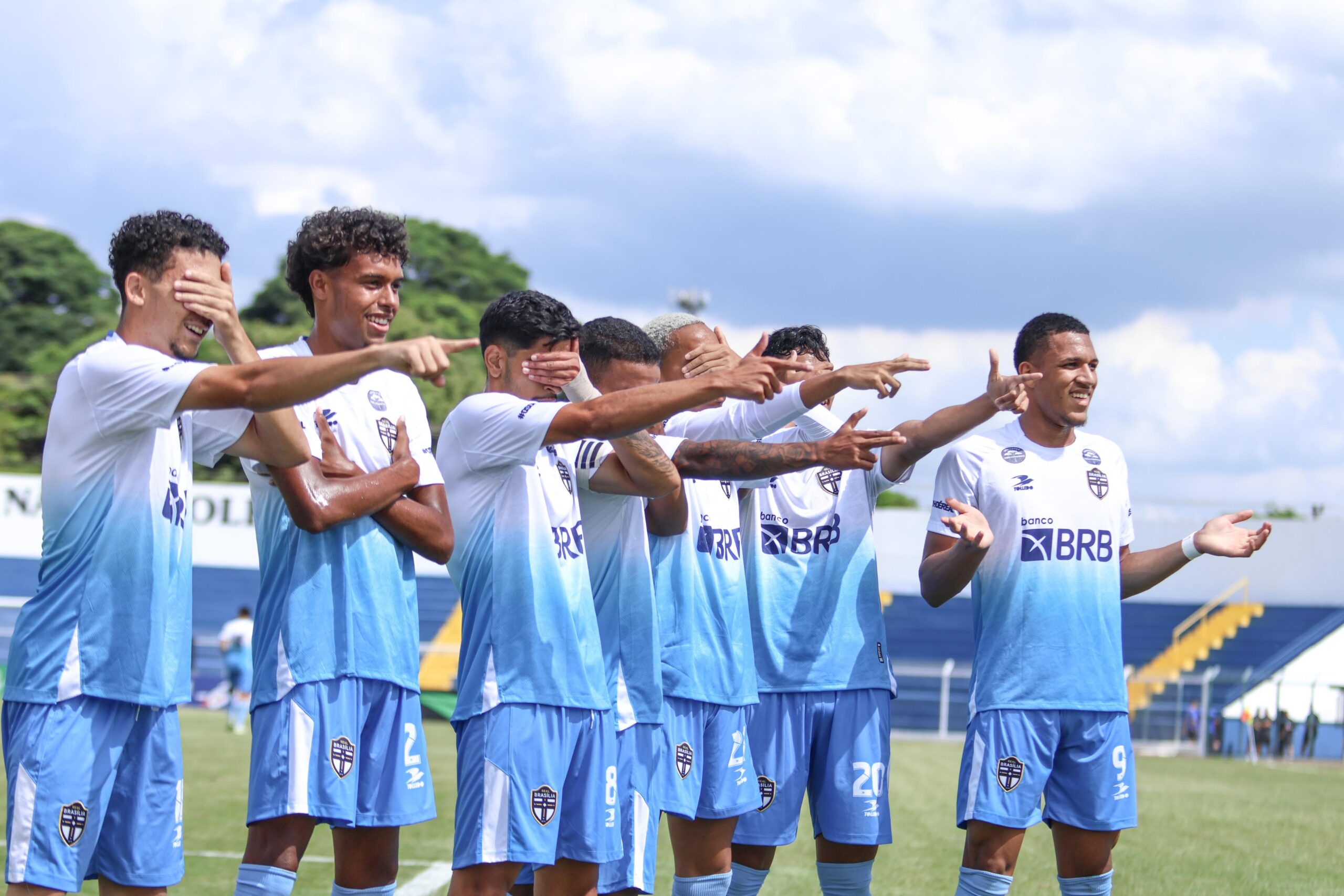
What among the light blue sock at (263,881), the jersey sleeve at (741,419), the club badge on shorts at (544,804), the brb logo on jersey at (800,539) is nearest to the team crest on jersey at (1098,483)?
the brb logo on jersey at (800,539)

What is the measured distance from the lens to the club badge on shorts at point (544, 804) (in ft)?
14.6

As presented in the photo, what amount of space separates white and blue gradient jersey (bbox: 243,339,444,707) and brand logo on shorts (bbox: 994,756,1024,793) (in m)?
2.34

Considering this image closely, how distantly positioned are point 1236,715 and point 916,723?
6948 mm

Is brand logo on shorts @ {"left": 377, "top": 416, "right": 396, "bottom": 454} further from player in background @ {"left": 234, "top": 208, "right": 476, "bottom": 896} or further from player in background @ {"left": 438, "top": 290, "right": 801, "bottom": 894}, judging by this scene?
player in background @ {"left": 438, "top": 290, "right": 801, "bottom": 894}

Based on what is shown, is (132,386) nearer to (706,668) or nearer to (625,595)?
(625,595)

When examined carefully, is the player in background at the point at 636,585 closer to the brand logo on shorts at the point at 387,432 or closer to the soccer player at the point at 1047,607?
the brand logo on shorts at the point at 387,432

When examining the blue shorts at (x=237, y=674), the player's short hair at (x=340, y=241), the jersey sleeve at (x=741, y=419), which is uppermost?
the player's short hair at (x=340, y=241)

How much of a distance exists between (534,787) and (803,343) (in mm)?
2526

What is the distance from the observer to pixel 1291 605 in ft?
123

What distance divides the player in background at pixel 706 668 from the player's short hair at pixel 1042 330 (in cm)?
93

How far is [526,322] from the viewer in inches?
190

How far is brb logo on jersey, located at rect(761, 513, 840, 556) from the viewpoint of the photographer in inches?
235

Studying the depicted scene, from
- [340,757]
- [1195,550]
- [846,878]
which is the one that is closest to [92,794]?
[340,757]

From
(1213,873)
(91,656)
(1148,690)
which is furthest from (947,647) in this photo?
(91,656)
